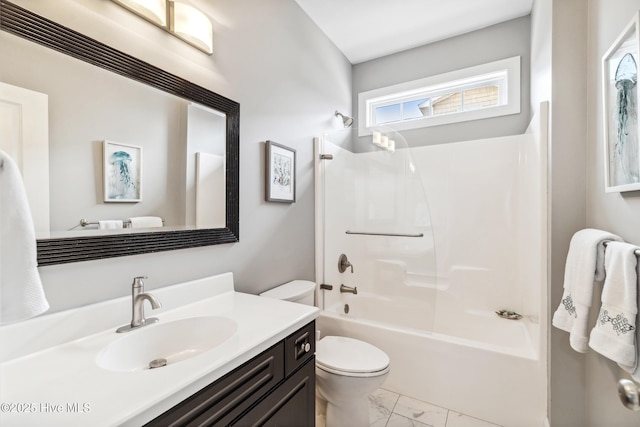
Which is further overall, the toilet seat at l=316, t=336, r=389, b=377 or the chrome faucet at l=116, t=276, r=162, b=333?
the toilet seat at l=316, t=336, r=389, b=377

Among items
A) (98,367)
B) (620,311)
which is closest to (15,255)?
(98,367)

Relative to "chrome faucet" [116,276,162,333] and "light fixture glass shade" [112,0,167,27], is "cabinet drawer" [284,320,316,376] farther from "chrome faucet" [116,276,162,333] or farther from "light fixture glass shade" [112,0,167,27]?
"light fixture glass shade" [112,0,167,27]

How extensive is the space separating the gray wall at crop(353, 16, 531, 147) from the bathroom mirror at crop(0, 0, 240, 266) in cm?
189

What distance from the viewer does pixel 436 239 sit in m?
2.59

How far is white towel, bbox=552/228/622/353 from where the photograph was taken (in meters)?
1.08

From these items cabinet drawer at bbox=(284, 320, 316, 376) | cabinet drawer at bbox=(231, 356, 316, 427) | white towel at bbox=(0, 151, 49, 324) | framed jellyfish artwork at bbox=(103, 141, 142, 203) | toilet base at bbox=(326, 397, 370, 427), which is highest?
framed jellyfish artwork at bbox=(103, 141, 142, 203)

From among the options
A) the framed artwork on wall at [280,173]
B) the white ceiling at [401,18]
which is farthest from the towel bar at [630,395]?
the white ceiling at [401,18]

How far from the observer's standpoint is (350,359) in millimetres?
1552

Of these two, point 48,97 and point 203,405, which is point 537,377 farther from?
point 48,97

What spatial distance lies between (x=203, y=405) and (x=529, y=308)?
239 cm

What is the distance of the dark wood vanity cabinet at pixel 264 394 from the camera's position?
2.38 ft

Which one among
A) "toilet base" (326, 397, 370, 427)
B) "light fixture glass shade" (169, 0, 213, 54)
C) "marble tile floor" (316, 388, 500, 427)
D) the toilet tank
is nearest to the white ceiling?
"light fixture glass shade" (169, 0, 213, 54)

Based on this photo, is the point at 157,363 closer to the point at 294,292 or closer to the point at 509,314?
the point at 294,292

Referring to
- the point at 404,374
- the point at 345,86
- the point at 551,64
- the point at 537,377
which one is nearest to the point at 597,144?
the point at 551,64
